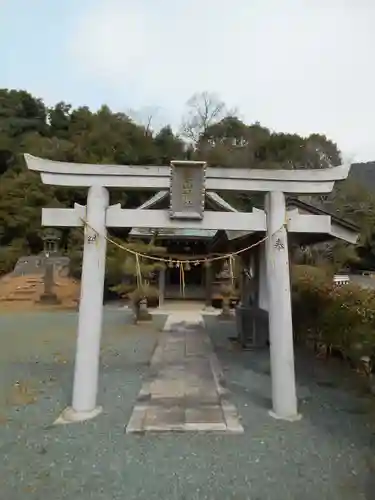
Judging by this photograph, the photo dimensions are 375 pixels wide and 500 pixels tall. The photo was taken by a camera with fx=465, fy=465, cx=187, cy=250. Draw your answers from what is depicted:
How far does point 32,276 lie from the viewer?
88.6 feet

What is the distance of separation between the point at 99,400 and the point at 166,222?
247 centimetres

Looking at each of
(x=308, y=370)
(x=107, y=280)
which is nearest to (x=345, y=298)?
(x=308, y=370)

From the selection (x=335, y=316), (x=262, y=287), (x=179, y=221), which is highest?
(x=179, y=221)

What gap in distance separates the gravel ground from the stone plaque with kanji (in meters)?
2.45

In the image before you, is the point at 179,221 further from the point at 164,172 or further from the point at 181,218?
the point at 164,172

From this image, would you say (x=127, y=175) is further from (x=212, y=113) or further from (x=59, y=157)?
(x=212, y=113)

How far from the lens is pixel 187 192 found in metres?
5.63

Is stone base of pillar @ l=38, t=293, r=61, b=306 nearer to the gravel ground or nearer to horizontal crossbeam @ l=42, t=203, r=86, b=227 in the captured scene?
the gravel ground

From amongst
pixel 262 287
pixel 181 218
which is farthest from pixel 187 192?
pixel 262 287

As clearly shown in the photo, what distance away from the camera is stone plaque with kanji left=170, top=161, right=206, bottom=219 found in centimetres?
562

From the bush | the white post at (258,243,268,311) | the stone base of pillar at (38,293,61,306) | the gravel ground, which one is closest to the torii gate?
the gravel ground

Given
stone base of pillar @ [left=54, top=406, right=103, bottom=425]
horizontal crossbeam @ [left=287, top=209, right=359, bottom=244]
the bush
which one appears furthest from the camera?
the bush

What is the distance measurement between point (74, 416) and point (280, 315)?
2.66 m

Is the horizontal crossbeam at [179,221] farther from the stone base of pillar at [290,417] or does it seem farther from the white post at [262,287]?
the white post at [262,287]
